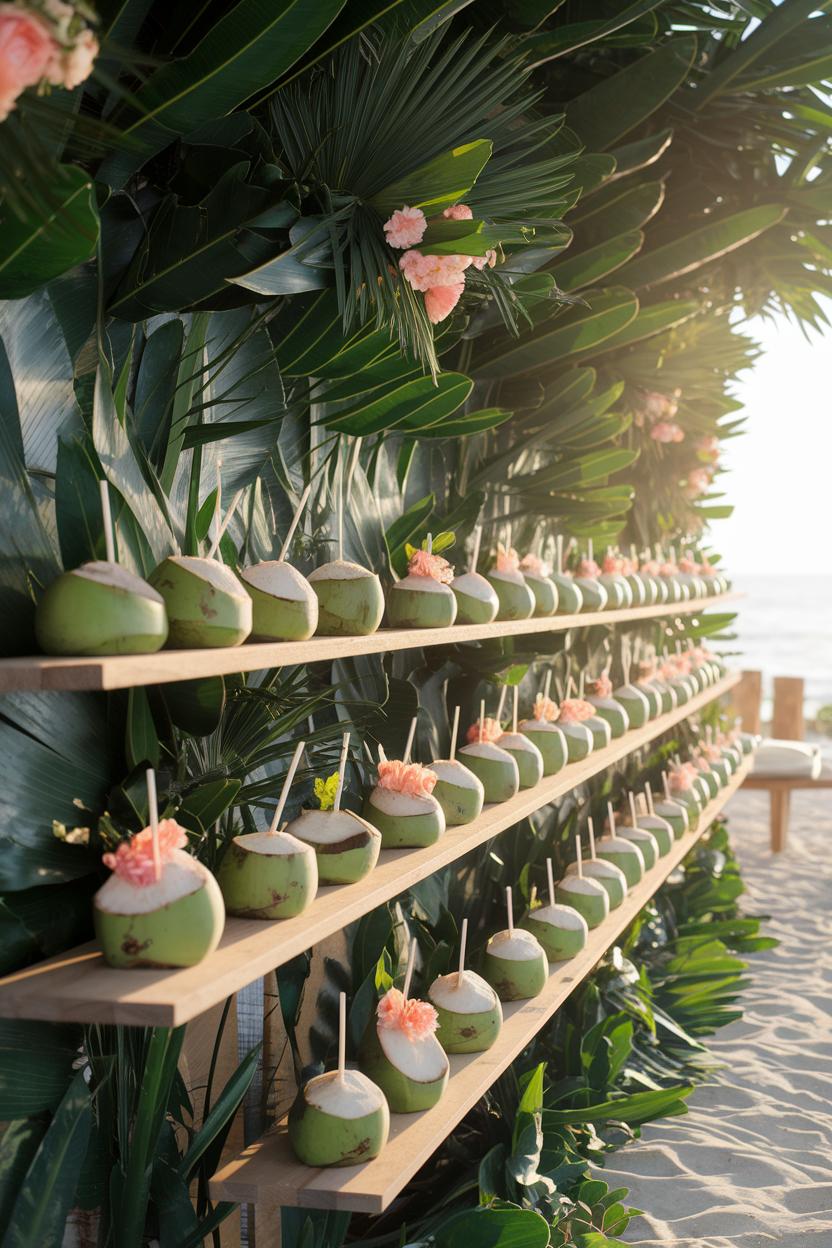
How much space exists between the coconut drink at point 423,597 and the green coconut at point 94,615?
0.85 meters

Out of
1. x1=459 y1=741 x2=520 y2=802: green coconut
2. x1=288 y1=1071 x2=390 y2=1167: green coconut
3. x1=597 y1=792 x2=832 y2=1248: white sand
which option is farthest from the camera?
x1=597 y1=792 x2=832 y2=1248: white sand

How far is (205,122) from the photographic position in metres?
1.34

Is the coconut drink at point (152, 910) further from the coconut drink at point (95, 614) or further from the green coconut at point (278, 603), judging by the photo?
the green coconut at point (278, 603)

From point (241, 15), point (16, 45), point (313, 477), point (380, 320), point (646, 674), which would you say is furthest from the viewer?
point (646, 674)

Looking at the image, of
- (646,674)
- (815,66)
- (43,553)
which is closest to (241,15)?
(43,553)

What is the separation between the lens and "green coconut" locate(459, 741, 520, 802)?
2.45 m

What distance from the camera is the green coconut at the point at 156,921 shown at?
123 centimetres

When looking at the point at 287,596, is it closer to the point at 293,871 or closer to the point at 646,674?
the point at 293,871

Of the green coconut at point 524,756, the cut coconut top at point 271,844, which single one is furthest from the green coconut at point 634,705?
the cut coconut top at point 271,844

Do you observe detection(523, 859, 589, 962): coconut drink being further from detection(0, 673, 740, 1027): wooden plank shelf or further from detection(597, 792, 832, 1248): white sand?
detection(0, 673, 740, 1027): wooden plank shelf

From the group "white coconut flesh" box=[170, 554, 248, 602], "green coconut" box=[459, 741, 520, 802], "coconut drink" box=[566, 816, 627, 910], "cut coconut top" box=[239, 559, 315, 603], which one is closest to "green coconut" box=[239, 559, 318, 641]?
"cut coconut top" box=[239, 559, 315, 603]

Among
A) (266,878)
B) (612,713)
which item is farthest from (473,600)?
(612,713)

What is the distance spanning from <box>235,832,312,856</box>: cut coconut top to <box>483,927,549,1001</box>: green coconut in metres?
1.09

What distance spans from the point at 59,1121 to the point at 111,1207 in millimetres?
201
